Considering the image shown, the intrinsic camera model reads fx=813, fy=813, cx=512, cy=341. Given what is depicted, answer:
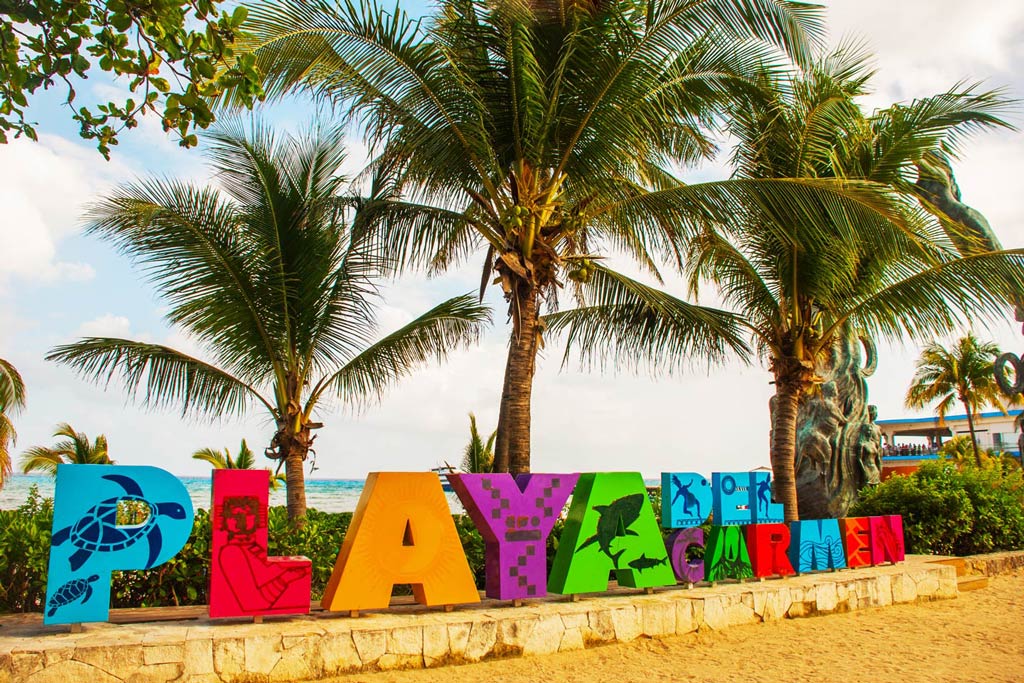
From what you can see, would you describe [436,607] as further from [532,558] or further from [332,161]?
[332,161]

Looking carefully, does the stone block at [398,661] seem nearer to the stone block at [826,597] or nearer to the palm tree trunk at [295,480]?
the palm tree trunk at [295,480]

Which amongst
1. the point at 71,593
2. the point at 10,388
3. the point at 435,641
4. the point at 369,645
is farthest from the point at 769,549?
the point at 10,388

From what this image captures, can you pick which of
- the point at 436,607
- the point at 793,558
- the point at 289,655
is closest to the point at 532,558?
the point at 436,607

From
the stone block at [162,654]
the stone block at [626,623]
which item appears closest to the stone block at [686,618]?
the stone block at [626,623]

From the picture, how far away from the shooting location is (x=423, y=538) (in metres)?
7.46

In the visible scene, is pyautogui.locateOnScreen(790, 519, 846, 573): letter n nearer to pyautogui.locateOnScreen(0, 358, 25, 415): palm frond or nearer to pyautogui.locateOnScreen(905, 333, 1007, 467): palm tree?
pyautogui.locateOnScreen(0, 358, 25, 415): palm frond

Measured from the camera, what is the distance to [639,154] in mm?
10508

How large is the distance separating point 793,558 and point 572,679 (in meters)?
4.87

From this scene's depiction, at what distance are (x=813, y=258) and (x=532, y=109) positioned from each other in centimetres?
531

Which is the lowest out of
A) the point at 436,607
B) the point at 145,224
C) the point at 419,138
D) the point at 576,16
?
the point at 436,607

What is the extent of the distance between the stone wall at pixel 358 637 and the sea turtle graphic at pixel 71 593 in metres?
0.24

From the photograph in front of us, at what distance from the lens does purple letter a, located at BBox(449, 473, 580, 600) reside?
25.2ft

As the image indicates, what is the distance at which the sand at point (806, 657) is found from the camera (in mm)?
6852

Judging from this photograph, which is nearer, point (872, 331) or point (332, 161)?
point (332, 161)
